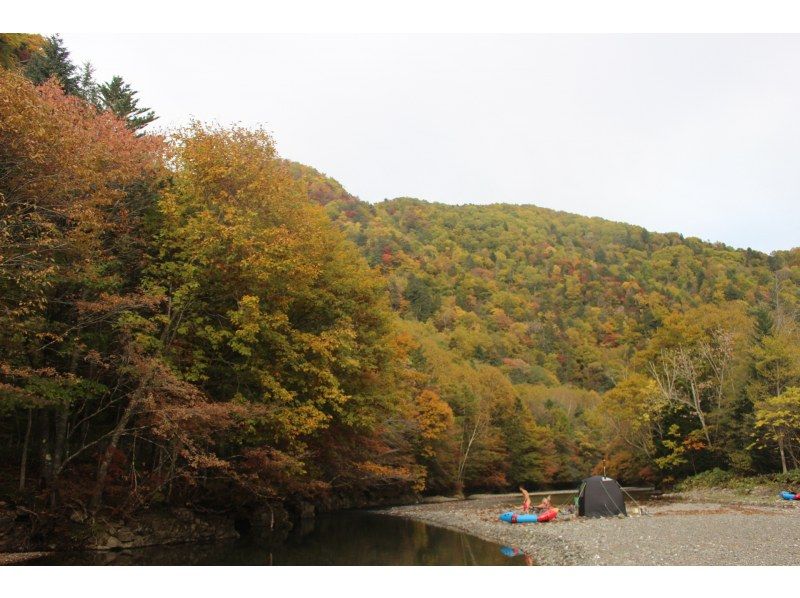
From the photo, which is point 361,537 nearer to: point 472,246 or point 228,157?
point 228,157

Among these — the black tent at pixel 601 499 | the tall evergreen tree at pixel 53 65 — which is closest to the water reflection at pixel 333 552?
the black tent at pixel 601 499

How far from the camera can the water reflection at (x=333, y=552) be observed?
18141 millimetres

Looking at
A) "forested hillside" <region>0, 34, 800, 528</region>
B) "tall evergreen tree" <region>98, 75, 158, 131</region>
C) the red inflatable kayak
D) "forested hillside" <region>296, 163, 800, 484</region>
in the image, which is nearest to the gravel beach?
the red inflatable kayak

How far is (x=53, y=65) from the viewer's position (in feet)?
104

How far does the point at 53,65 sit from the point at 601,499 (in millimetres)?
34729

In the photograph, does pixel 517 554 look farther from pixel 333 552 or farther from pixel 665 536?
pixel 333 552

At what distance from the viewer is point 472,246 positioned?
160 metres

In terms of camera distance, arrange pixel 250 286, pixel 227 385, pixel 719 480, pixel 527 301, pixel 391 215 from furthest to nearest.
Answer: pixel 391 215, pixel 527 301, pixel 719 480, pixel 227 385, pixel 250 286

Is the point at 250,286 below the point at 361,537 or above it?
above

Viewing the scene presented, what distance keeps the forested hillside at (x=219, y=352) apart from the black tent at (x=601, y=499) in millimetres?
10249

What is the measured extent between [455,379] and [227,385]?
39999mm

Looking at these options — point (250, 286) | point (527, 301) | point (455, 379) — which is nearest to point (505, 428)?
point (455, 379)

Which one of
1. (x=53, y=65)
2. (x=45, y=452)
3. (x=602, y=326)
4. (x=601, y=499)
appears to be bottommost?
(x=601, y=499)

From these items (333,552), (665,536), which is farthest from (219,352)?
(665,536)
